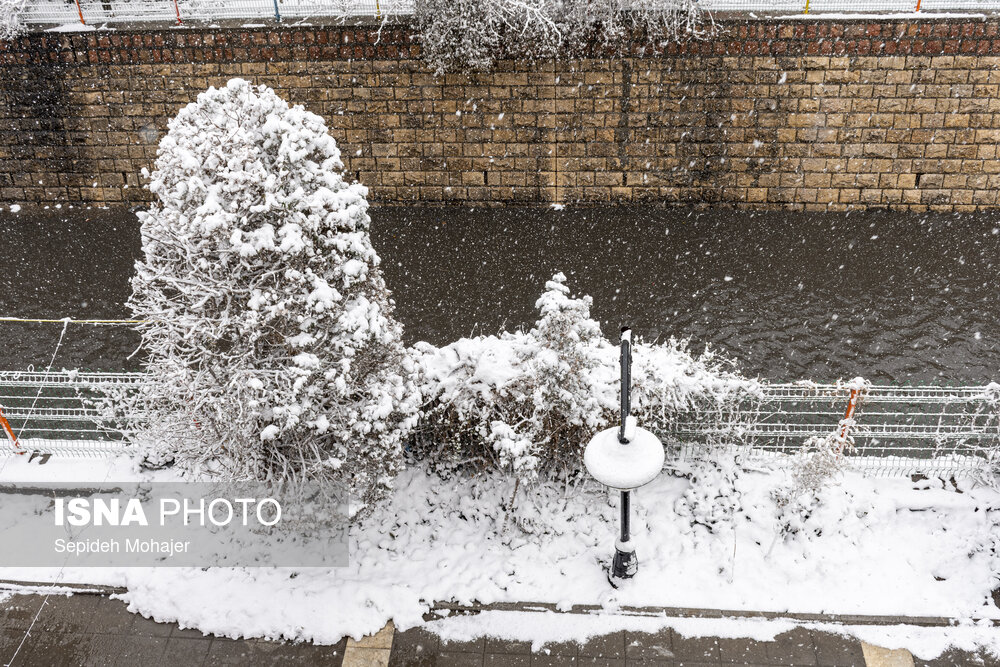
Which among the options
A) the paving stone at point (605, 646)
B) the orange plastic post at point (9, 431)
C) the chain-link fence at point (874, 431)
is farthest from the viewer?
the orange plastic post at point (9, 431)

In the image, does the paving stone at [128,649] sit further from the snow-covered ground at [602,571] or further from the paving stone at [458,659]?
the paving stone at [458,659]

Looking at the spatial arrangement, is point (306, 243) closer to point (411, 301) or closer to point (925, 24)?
point (411, 301)

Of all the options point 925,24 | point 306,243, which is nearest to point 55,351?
point 306,243

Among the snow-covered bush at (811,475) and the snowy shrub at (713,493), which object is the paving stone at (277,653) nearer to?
the snowy shrub at (713,493)

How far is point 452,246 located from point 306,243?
7419mm

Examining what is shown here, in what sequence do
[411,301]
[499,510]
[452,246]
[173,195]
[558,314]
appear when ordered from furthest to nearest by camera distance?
[452,246], [411,301], [499,510], [558,314], [173,195]

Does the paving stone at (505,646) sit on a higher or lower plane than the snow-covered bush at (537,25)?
lower

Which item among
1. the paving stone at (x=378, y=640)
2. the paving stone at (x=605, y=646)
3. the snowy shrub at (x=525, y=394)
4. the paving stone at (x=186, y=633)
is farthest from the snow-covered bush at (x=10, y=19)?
the paving stone at (x=605, y=646)

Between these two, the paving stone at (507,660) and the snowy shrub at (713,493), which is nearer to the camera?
the paving stone at (507,660)

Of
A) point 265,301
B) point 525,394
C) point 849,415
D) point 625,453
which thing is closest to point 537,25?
point 525,394

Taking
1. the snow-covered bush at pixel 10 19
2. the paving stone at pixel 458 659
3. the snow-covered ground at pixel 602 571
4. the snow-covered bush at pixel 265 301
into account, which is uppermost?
the snow-covered bush at pixel 10 19

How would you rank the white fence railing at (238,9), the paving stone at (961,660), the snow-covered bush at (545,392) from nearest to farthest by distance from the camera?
the paving stone at (961,660) → the snow-covered bush at (545,392) → the white fence railing at (238,9)

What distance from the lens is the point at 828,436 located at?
18.9 feet

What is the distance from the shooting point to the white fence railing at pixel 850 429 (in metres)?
6.18
